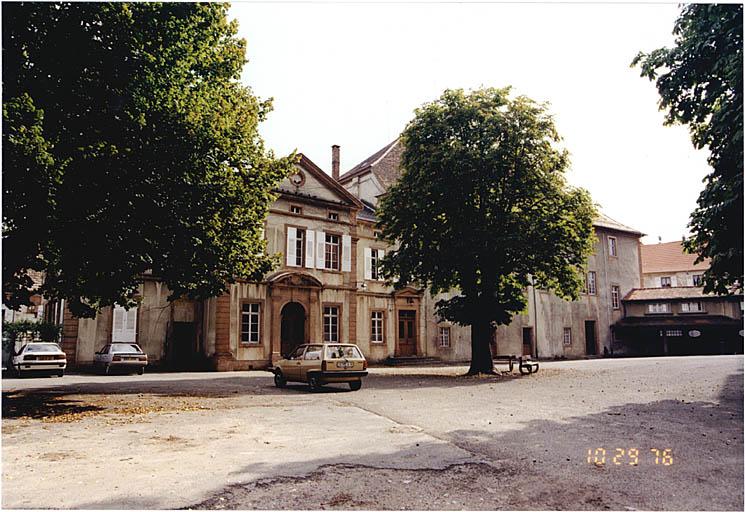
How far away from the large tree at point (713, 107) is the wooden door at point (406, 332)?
73.6 feet

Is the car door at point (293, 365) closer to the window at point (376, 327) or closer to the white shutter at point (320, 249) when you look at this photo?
the white shutter at point (320, 249)

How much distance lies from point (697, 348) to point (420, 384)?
32.8 metres

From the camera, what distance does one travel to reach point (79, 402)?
13539 millimetres

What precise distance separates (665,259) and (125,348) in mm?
57836

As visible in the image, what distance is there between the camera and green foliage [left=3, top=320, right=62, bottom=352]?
27.0m

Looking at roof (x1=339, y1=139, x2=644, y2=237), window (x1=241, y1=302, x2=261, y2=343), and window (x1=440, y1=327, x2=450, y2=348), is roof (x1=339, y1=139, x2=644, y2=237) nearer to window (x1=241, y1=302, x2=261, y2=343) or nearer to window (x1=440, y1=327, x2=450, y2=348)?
window (x1=440, y1=327, x2=450, y2=348)

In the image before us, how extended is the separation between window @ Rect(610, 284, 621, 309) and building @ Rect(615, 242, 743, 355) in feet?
1.67

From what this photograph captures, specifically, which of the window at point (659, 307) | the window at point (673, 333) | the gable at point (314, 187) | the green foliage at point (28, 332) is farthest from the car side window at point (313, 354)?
the window at point (673, 333)

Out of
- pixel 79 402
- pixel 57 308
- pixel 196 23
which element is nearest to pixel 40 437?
pixel 79 402

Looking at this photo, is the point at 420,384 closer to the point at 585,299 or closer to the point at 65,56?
the point at 65,56

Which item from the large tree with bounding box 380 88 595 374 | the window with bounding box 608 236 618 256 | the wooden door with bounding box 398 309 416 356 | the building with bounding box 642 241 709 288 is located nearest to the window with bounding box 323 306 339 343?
the wooden door with bounding box 398 309 416 356

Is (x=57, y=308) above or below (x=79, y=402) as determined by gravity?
above

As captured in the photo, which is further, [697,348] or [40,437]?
[697,348]

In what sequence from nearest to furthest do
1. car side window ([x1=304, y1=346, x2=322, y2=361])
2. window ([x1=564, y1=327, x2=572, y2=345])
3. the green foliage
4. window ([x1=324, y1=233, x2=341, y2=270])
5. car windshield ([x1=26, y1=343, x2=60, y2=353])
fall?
car side window ([x1=304, y1=346, x2=322, y2=361]), car windshield ([x1=26, y1=343, x2=60, y2=353]), the green foliage, window ([x1=324, y1=233, x2=341, y2=270]), window ([x1=564, y1=327, x2=572, y2=345])
